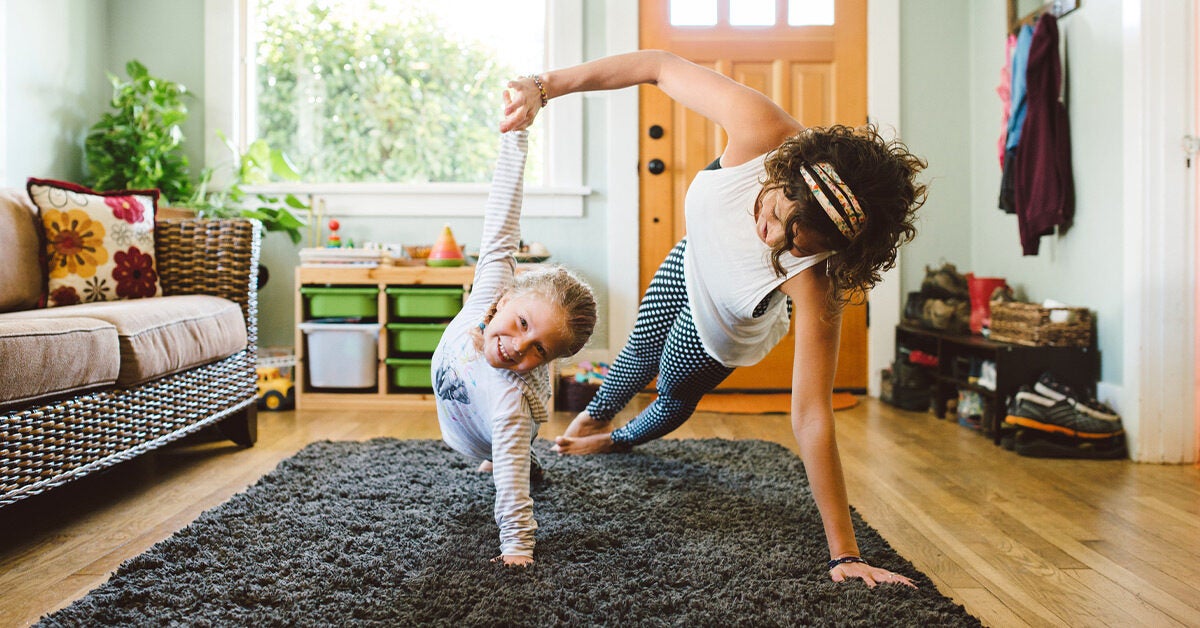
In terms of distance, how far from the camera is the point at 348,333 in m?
3.19

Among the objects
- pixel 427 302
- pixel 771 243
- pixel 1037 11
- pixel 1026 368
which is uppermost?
pixel 1037 11

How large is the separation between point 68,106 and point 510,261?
2713 millimetres

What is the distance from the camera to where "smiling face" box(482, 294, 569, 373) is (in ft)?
4.70

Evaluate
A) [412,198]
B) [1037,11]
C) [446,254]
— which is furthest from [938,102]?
[412,198]

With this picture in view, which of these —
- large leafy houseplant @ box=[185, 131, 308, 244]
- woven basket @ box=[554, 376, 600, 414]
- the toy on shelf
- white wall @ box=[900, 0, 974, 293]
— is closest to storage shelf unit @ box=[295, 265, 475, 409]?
the toy on shelf

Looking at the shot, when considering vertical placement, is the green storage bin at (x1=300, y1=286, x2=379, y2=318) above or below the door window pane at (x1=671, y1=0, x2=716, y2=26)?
below

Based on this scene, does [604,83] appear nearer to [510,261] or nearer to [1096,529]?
[510,261]

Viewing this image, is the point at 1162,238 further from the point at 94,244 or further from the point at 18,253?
the point at 18,253

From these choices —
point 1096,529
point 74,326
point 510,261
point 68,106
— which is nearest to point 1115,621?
point 1096,529

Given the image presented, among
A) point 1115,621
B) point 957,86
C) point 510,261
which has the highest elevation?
point 957,86

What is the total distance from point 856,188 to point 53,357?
1492mm

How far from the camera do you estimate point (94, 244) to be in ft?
7.50

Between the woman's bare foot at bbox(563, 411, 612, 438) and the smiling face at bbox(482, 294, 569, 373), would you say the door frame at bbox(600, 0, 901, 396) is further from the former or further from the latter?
the smiling face at bbox(482, 294, 569, 373)

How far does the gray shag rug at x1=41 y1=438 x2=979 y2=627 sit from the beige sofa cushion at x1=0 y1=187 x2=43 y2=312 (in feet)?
2.79
